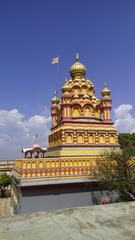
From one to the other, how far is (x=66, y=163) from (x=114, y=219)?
10152mm

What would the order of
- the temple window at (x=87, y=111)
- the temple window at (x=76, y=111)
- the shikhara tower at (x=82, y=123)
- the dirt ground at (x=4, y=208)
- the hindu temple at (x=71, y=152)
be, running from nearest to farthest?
the hindu temple at (x=71, y=152)
the shikhara tower at (x=82, y=123)
the dirt ground at (x=4, y=208)
the temple window at (x=76, y=111)
the temple window at (x=87, y=111)

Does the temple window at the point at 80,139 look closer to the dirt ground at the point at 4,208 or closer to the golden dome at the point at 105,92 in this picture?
the golden dome at the point at 105,92

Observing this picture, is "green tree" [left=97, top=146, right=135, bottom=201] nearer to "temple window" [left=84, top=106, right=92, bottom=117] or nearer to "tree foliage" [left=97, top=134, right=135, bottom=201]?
"tree foliage" [left=97, top=134, right=135, bottom=201]

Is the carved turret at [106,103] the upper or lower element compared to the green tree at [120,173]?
upper

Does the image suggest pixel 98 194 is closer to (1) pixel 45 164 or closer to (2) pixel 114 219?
(1) pixel 45 164

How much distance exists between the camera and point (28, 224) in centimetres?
287

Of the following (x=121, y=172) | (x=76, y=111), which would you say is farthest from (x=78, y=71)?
(x=121, y=172)

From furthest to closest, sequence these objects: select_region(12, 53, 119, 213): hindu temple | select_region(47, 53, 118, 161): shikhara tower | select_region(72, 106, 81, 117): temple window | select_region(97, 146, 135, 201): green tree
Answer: select_region(72, 106, 81, 117): temple window, select_region(47, 53, 118, 161): shikhara tower, select_region(12, 53, 119, 213): hindu temple, select_region(97, 146, 135, 201): green tree

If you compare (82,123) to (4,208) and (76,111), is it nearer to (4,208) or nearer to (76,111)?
(76,111)

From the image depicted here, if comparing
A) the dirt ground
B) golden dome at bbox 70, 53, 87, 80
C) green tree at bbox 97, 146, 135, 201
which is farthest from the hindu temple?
the dirt ground

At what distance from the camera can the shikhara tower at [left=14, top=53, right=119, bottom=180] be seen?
1262cm

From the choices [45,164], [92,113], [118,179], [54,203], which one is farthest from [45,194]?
[92,113]

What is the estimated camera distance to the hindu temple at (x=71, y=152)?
12047mm

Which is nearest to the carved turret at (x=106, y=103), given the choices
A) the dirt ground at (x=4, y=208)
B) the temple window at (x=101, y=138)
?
the temple window at (x=101, y=138)
